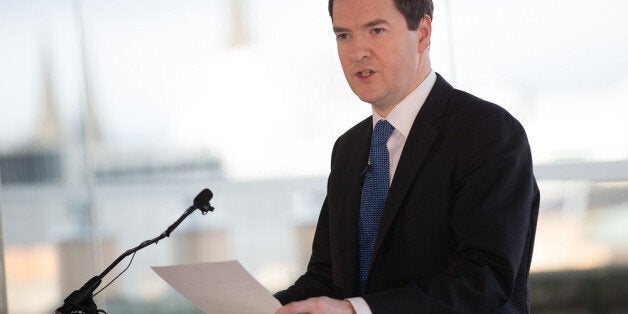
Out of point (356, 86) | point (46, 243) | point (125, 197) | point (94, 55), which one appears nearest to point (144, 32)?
point (94, 55)

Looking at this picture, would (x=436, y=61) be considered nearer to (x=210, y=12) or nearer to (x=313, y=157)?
(x=313, y=157)

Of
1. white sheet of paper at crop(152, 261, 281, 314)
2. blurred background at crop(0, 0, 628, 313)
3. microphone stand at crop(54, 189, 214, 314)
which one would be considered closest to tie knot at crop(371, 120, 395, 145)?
microphone stand at crop(54, 189, 214, 314)

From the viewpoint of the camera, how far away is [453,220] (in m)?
2.05

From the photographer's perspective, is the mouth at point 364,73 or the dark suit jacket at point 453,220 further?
the mouth at point 364,73

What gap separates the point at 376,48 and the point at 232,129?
7.19 feet

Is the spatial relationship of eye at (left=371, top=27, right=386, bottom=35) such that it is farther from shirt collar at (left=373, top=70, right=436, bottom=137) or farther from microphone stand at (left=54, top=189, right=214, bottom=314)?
microphone stand at (left=54, top=189, right=214, bottom=314)

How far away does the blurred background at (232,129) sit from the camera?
3867 millimetres

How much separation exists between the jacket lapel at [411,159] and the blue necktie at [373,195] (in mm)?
90

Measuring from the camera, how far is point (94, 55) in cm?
448

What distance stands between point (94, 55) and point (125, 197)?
0.63 metres

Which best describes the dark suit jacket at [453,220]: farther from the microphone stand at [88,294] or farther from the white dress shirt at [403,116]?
the microphone stand at [88,294]

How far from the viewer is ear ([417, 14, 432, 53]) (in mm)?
2250

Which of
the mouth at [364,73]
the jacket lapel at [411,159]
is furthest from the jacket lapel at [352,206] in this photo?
the mouth at [364,73]

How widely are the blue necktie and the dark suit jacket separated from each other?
0.02m
